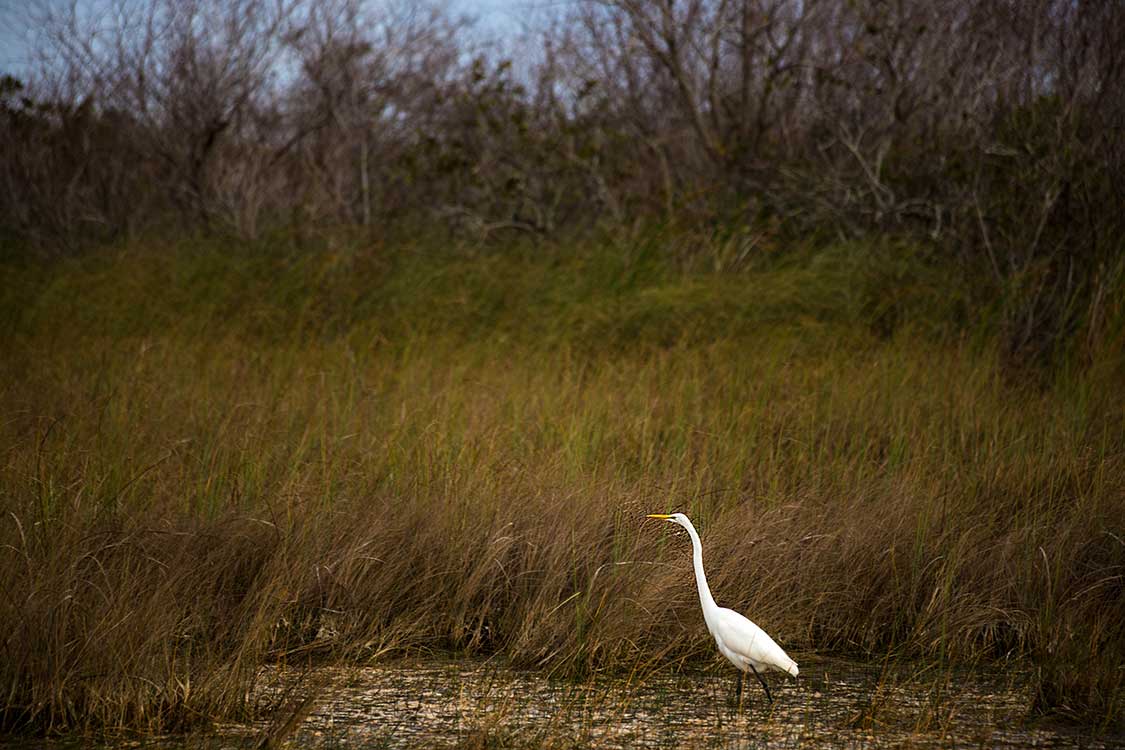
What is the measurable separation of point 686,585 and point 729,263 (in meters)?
5.83

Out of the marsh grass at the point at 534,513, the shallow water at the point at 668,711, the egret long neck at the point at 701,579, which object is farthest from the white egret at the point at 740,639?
the marsh grass at the point at 534,513

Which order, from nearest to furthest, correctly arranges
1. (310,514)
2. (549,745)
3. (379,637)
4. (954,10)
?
1. (549,745)
2. (379,637)
3. (310,514)
4. (954,10)

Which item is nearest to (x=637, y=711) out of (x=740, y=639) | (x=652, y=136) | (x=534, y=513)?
(x=740, y=639)

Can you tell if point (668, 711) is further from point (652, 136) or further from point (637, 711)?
point (652, 136)

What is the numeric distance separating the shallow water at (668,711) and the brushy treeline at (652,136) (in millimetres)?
3943

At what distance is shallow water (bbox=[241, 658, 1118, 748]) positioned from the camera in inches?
121

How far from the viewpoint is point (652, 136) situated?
12.4 metres

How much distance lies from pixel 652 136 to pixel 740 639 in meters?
9.71

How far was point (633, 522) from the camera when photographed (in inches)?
166

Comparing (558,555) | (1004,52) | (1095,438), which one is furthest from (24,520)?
(1004,52)

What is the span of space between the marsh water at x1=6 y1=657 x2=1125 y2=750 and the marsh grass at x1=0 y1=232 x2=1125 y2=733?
0.33 feet

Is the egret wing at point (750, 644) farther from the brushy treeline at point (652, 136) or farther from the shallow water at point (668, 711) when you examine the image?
the brushy treeline at point (652, 136)

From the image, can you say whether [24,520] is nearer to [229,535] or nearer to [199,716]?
[229,535]

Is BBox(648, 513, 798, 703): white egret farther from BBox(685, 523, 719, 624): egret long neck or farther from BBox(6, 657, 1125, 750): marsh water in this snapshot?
BBox(6, 657, 1125, 750): marsh water
